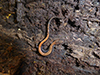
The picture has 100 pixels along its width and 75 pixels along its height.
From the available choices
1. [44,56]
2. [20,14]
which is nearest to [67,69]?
[44,56]

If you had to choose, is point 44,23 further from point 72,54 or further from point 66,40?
point 72,54

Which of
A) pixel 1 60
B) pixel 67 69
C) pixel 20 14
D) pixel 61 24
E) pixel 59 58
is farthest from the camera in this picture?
pixel 61 24

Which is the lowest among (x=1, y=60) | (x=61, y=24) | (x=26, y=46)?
(x=1, y=60)

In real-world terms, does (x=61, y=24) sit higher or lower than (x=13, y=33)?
higher

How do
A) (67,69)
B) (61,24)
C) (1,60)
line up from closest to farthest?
(1,60) < (67,69) < (61,24)

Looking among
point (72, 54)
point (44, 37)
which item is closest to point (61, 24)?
point (44, 37)

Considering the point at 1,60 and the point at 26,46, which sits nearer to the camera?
the point at 1,60
